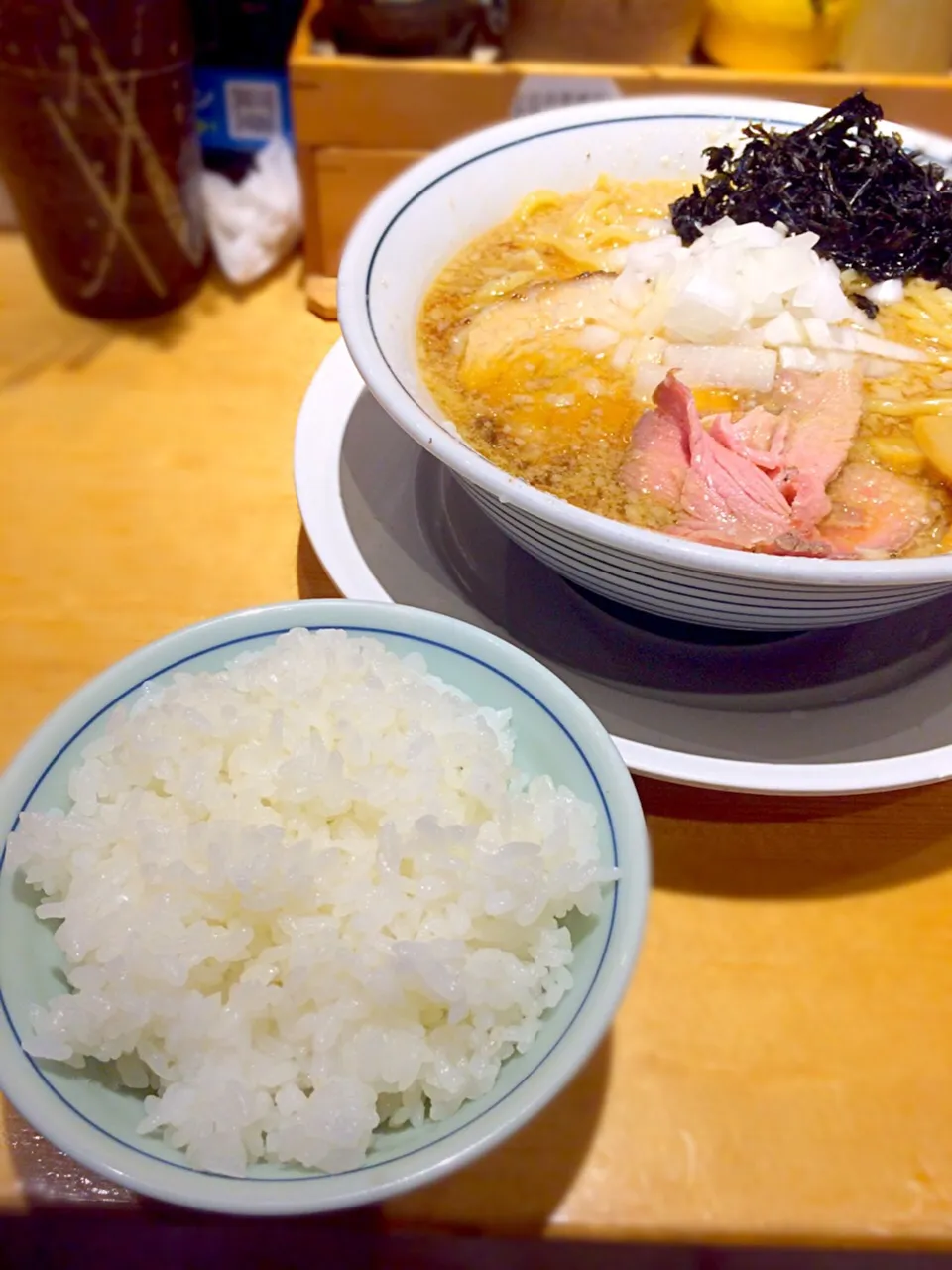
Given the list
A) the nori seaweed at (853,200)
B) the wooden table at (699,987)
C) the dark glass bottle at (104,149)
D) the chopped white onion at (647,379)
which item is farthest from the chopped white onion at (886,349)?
the dark glass bottle at (104,149)

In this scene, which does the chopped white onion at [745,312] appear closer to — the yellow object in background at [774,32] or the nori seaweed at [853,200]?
the nori seaweed at [853,200]

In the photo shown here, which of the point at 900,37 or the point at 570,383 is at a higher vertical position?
the point at 900,37

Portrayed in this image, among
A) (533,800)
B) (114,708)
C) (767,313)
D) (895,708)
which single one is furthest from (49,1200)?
(767,313)

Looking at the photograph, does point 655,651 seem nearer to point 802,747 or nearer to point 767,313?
point 802,747

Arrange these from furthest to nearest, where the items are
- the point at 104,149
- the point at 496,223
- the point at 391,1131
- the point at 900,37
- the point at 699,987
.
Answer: the point at 900,37 < the point at 104,149 < the point at 496,223 < the point at 699,987 < the point at 391,1131

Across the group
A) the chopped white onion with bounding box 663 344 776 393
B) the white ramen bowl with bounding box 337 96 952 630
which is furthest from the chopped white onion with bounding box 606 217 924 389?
the white ramen bowl with bounding box 337 96 952 630

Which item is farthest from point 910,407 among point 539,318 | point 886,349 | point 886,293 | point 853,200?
point 539,318

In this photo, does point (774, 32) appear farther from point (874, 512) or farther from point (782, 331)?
point (874, 512)
